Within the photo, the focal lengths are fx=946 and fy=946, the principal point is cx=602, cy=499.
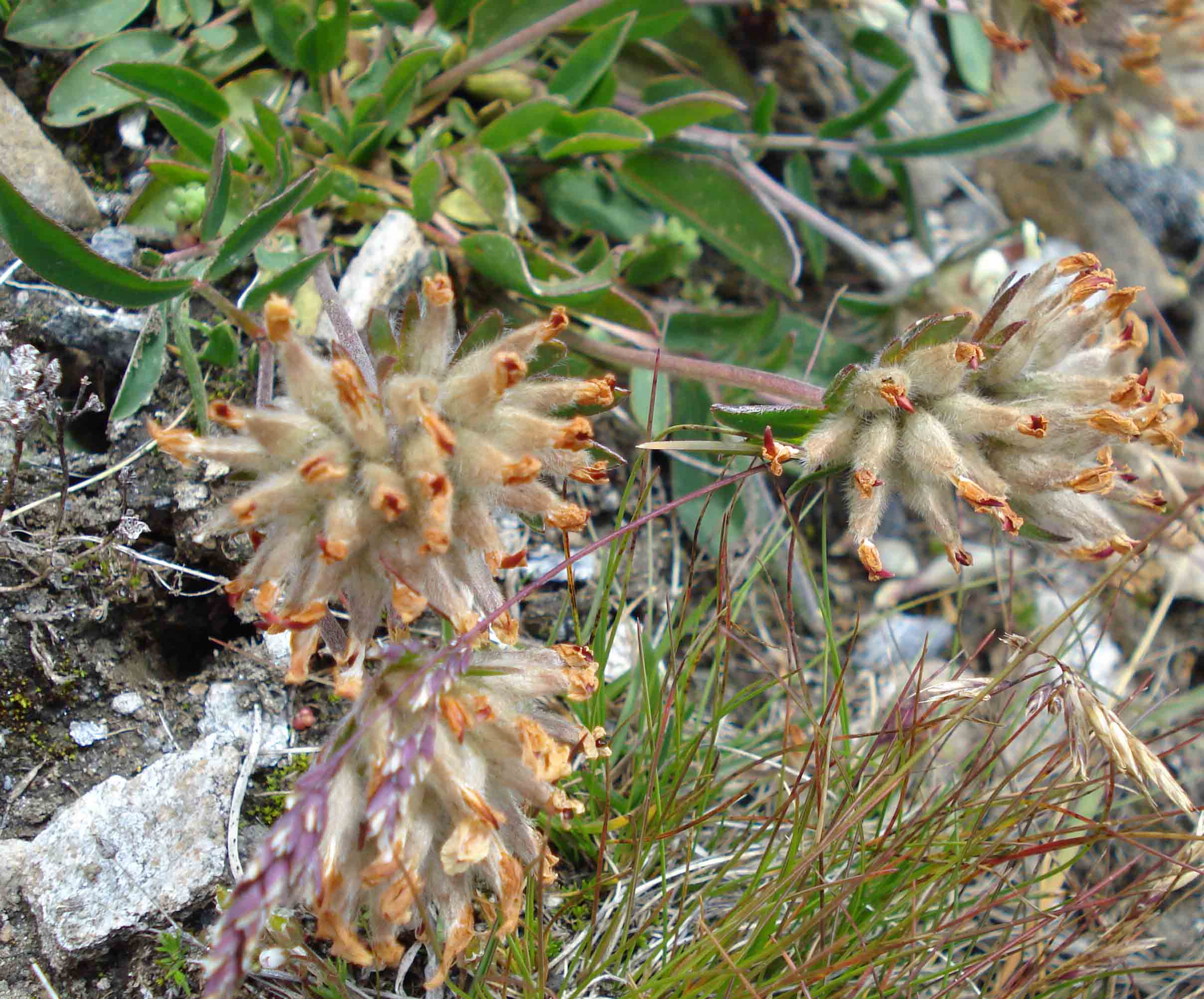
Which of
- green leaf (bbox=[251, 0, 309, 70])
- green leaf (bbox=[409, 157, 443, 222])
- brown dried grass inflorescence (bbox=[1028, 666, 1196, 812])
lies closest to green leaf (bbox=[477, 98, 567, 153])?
green leaf (bbox=[409, 157, 443, 222])

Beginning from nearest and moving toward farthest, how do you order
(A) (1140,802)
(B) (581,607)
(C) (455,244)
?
(B) (581,607)
(C) (455,244)
(A) (1140,802)

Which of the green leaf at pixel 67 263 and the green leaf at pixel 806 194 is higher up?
the green leaf at pixel 67 263

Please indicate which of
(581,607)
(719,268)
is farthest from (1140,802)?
(719,268)

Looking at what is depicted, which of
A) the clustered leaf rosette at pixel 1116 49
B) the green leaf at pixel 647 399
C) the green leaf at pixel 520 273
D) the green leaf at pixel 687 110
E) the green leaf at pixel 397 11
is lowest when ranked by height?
the green leaf at pixel 647 399

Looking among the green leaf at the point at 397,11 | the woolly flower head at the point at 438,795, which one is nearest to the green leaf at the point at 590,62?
the green leaf at the point at 397,11

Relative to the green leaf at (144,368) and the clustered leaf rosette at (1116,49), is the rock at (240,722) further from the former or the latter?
the clustered leaf rosette at (1116,49)

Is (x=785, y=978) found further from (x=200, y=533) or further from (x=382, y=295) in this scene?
(x=382, y=295)

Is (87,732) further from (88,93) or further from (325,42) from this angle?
(325,42)

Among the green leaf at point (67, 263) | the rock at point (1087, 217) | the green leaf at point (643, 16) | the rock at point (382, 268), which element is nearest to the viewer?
the green leaf at point (67, 263)
